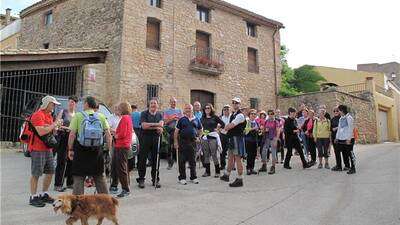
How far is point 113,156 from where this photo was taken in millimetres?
6473

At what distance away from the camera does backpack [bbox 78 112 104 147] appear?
490cm

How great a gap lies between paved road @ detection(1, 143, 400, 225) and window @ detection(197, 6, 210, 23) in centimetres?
1212

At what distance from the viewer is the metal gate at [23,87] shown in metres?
13.7

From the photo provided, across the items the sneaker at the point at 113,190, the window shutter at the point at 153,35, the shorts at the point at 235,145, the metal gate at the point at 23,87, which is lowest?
the sneaker at the point at 113,190

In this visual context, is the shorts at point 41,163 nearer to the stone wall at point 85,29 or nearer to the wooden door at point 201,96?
the stone wall at point 85,29

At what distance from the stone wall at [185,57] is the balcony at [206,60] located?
0.27 meters

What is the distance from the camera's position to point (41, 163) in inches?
212

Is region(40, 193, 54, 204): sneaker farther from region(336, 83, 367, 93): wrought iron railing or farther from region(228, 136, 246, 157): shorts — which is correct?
region(336, 83, 367, 93): wrought iron railing

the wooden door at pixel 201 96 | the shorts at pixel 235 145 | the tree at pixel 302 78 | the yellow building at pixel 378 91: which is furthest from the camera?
the tree at pixel 302 78

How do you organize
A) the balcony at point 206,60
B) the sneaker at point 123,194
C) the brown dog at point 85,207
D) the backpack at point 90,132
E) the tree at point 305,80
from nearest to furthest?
the brown dog at point 85,207, the backpack at point 90,132, the sneaker at point 123,194, the balcony at point 206,60, the tree at point 305,80

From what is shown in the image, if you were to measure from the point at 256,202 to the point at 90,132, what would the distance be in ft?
9.65

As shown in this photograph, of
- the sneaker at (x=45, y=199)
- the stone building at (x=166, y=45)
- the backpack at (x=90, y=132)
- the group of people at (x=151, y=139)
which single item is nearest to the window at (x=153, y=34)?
the stone building at (x=166, y=45)

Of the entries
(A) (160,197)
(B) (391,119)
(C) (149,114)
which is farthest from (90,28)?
(B) (391,119)

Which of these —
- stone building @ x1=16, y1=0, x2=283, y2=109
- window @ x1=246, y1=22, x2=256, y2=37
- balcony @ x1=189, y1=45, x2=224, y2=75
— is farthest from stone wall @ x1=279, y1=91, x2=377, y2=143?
balcony @ x1=189, y1=45, x2=224, y2=75
